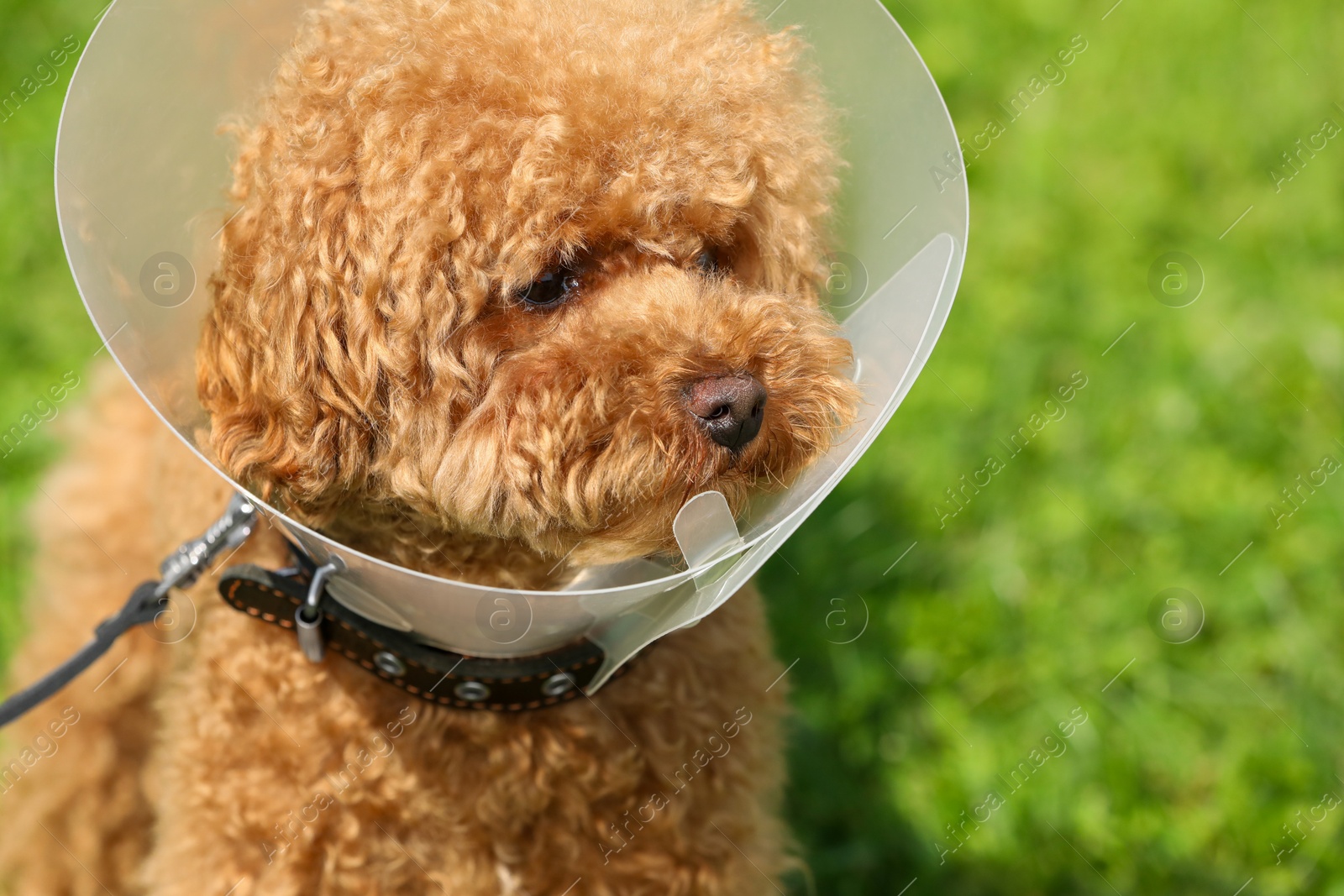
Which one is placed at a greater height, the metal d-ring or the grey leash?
the grey leash

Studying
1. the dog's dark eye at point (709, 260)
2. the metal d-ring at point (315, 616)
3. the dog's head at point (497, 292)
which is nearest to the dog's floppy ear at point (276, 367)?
the dog's head at point (497, 292)

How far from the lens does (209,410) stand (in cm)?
149

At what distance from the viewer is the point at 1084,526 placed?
10.2 feet

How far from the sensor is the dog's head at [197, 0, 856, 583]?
1.42m

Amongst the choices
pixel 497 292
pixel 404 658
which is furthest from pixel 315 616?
pixel 497 292

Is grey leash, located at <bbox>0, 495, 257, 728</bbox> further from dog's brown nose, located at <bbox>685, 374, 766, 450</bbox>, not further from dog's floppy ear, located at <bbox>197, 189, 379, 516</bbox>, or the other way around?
dog's brown nose, located at <bbox>685, 374, 766, 450</bbox>

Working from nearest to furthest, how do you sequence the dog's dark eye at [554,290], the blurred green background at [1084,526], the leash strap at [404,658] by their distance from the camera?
the dog's dark eye at [554,290]
the leash strap at [404,658]
the blurred green background at [1084,526]

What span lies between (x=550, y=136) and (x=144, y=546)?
5.03 ft

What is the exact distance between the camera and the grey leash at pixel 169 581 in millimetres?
1653

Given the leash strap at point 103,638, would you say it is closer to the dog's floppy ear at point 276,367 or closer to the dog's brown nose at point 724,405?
the dog's floppy ear at point 276,367

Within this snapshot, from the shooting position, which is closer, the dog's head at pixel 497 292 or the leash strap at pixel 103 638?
the dog's head at pixel 497 292

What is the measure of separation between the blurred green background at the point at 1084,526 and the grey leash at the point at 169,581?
128cm

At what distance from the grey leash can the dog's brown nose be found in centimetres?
72

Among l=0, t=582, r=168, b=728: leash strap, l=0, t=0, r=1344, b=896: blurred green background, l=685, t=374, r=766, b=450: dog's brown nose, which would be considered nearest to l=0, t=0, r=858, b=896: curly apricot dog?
l=685, t=374, r=766, b=450: dog's brown nose
